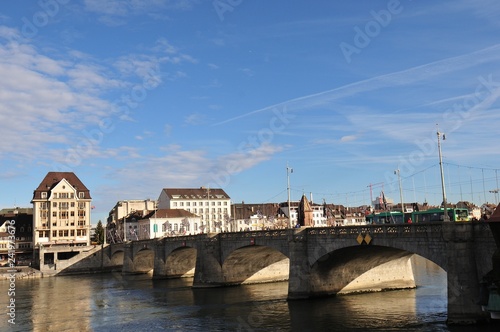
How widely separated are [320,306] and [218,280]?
24951mm

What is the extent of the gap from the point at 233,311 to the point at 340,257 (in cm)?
1210

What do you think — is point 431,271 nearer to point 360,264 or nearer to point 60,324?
point 360,264

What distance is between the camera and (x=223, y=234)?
7012cm

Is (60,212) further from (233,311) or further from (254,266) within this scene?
(233,311)

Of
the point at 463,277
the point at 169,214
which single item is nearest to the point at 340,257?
the point at 463,277

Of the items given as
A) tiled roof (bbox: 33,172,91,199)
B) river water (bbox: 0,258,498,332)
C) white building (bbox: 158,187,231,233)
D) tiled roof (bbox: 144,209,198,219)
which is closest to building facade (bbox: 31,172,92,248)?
tiled roof (bbox: 33,172,91,199)

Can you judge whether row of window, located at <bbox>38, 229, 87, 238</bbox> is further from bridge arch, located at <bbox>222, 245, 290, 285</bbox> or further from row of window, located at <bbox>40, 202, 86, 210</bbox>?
bridge arch, located at <bbox>222, 245, 290, 285</bbox>

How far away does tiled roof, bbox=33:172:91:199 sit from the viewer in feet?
439

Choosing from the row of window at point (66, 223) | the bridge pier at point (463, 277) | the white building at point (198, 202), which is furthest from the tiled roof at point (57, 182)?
the bridge pier at point (463, 277)

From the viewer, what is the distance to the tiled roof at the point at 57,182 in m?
134

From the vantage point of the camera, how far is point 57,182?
446ft

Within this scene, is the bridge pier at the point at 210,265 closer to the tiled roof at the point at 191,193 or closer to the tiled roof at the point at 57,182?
the tiled roof at the point at 57,182

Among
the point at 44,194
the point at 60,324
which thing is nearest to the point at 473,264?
the point at 60,324

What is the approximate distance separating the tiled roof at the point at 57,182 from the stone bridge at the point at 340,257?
48.1 m
